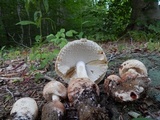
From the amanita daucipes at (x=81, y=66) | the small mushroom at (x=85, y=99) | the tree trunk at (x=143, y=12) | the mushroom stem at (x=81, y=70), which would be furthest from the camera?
the tree trunk at (x=143, y=12)

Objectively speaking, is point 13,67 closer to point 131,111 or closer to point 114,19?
point 131,111

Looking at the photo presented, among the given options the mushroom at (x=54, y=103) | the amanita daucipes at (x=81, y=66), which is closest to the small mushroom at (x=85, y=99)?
the amanita daucipes at (x=81, y=66)

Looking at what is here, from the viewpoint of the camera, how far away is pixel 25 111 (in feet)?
5.08

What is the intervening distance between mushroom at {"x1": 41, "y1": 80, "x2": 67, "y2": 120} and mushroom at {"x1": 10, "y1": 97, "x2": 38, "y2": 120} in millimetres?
82

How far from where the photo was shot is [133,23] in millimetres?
5938

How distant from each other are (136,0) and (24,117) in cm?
507

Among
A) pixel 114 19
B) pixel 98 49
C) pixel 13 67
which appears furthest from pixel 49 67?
pixel 114 19

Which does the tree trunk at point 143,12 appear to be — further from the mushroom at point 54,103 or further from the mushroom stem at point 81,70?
the mushroom at point 54,103

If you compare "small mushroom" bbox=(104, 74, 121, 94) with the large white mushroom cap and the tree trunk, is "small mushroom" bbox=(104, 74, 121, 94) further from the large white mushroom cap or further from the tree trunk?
the tree trunk

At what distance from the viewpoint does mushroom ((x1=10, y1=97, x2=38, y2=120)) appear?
5.02 ft

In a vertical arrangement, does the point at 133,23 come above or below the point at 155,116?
below

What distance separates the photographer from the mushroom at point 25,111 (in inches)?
60.3

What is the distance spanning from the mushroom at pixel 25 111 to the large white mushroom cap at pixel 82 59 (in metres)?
0.52

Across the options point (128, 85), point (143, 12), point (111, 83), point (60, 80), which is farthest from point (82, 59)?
point (143, 12)
